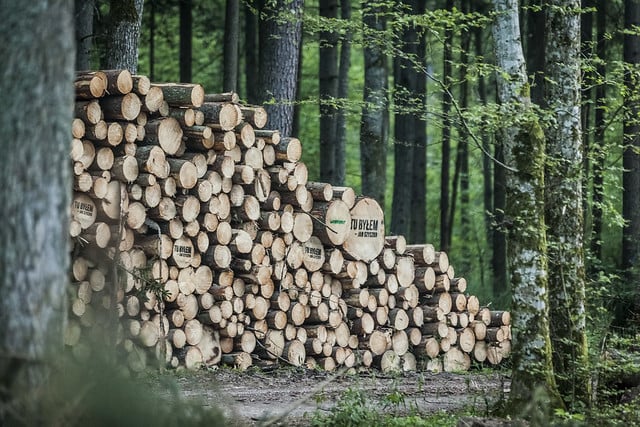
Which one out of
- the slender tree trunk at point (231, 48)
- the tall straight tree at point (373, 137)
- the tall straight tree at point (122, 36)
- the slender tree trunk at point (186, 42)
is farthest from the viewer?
the slender tree trunk at point (186, 42)

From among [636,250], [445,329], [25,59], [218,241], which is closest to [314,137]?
[636,250]

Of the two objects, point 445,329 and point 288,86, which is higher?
point 288,86

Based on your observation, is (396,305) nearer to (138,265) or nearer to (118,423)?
(138,265)

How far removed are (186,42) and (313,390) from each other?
1497 centimetres

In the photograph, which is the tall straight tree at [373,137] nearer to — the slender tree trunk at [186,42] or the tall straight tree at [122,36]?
the slender tree trunk at [186,42]

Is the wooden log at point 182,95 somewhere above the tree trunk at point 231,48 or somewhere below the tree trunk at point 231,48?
below

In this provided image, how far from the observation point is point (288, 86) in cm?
1506

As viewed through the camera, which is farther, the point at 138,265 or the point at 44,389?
the point at 138,265

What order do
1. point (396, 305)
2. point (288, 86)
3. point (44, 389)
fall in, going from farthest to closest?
point (288, 86)
point (396, 305)
point (44, 389)

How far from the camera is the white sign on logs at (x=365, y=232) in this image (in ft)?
41.9

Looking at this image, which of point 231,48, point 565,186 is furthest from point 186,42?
point 565,186

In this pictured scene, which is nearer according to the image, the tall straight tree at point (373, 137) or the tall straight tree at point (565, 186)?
the tall straight tree at point (565, 186)

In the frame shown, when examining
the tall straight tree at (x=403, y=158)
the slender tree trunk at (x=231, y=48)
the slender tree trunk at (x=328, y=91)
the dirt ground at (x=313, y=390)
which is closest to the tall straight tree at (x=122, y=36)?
the slender tree trunk at (x=231, y=48)

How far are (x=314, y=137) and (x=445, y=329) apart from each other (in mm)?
17179
